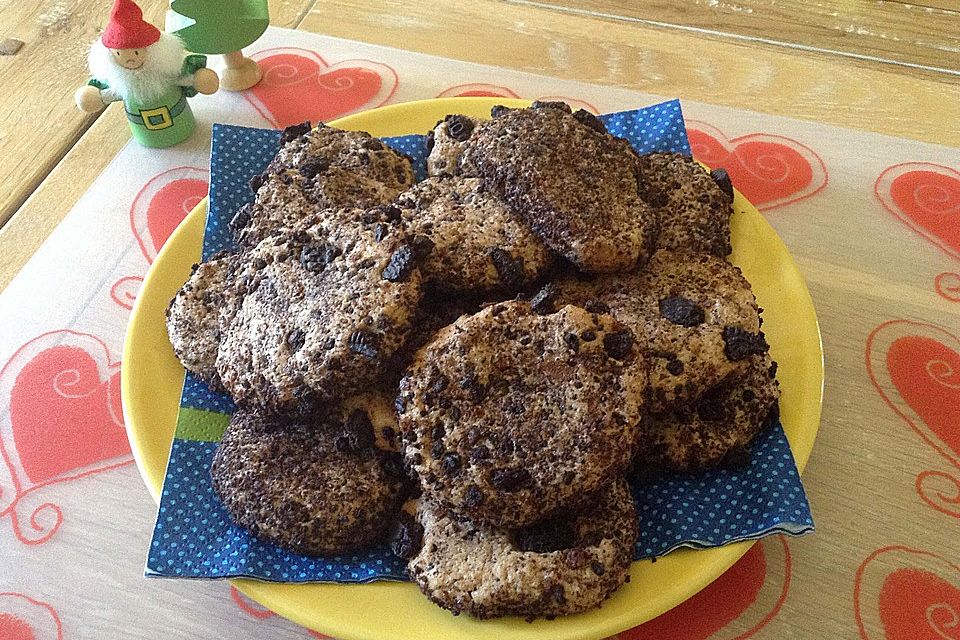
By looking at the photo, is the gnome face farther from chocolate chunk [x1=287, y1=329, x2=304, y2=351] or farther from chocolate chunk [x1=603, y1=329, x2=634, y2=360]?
chocolate chunk [x1=603, y1=329, x2=634, y2=360]

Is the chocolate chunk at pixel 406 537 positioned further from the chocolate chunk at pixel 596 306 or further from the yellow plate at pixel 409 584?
the chocolate chunk at pixel 596 306

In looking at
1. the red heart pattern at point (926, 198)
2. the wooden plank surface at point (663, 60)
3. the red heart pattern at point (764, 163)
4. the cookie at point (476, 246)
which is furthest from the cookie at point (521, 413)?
the wooden plank surface at point (663, 60)

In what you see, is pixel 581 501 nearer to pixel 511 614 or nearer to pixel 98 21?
pixel 511 614

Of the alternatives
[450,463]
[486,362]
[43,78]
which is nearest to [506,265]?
[486,362]

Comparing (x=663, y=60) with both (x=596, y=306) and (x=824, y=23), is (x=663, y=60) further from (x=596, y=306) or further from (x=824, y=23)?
(x=596, y=306)

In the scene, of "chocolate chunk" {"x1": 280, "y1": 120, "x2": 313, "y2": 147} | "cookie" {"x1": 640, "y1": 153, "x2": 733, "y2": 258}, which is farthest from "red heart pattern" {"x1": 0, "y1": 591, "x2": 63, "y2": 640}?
"cookie" {"x1": 640, "y1": 153, "x2": 733, "y2": 258}

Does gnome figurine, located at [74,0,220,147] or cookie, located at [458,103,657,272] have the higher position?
cookie, located at [458,103,657,272]

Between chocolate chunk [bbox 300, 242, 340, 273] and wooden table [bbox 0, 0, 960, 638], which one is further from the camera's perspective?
wooden table [bbox 0, 0, 960, 638]
